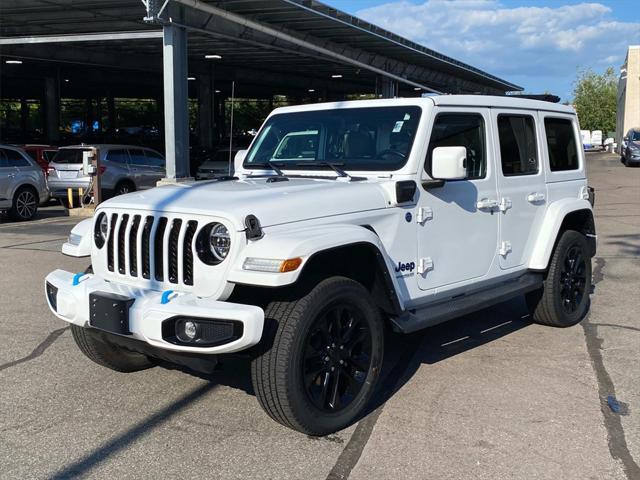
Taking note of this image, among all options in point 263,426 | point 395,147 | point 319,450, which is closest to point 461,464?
point 319,450

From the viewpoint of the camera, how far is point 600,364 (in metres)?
5.25

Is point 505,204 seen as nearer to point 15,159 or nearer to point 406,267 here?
point 406,267

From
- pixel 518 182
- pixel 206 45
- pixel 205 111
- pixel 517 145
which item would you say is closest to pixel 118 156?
pixel 206 45

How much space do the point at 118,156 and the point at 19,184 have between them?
3139 millimetres

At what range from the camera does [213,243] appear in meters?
3.80

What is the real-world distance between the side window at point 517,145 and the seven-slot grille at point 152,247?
108 inches

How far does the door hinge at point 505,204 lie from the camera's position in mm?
5336

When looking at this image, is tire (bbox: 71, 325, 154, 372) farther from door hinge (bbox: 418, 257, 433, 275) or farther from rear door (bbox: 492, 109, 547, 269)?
rear door (bbox: 492, 109, 547, 269)

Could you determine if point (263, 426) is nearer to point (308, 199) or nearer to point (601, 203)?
point (308, 199)

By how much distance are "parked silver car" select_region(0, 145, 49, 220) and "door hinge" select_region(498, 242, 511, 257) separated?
12.0 meters

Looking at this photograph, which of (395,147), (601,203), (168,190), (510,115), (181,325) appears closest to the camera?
(181,325)

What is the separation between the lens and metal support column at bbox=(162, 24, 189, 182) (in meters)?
14.9

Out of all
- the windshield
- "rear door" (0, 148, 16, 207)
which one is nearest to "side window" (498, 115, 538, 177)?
"rear door" (0, 148, 16, 207)

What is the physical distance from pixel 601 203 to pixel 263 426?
50.7 feet
